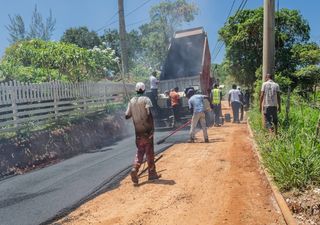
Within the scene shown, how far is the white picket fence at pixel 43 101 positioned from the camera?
10.5 meters

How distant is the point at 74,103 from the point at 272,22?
7.64 metres

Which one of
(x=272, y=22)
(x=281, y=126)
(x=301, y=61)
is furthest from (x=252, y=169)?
(x=301, y=61)

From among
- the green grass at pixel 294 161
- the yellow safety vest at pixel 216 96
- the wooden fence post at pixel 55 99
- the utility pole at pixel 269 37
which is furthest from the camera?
the yellow safety vest at pixel 216 96

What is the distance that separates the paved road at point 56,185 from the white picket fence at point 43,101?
210 centimetres

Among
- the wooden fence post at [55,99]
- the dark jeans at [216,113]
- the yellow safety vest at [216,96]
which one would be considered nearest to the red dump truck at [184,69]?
the yellow safety vest at [216,96]

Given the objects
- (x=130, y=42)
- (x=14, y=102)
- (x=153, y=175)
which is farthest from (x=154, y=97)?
(x=130, y=42)

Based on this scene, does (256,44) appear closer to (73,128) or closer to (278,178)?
(73,128)

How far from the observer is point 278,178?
223 inches

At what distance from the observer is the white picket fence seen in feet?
34.5

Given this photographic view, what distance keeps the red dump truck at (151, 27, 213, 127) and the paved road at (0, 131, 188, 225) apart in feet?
13.2

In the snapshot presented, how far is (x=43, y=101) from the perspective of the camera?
482 inches

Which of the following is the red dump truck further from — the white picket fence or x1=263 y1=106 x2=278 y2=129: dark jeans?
x1=263 y1=106 x2=278 y2=129: dark jeans

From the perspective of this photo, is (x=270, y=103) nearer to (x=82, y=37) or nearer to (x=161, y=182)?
(x=161, y=182)

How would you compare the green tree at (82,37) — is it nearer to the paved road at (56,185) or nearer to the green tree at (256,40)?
the green tree at (256,40)
